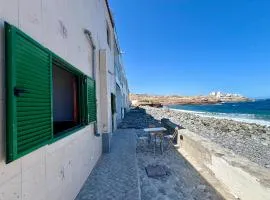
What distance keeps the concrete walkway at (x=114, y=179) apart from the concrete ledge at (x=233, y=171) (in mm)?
1867


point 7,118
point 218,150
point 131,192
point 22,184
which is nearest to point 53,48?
point 7,118

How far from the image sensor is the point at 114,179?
18.4 feet

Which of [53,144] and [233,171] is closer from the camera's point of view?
[53,144]

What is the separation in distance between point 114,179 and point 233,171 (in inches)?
107

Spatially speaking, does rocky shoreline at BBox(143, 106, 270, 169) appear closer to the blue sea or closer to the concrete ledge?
the concrete ledge

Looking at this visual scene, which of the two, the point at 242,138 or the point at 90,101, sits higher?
the point at 90,101

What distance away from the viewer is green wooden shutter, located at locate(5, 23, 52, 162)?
2.16 meters

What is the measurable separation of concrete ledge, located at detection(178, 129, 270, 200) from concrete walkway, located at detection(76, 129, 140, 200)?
1867 millimetres

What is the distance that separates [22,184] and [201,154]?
5.35 metres

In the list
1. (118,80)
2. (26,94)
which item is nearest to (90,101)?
(26,94)

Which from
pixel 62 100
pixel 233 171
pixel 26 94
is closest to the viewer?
pixel 26 94

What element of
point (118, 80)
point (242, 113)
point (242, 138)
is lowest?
point (242, 113)

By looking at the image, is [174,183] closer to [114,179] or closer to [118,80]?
[114,179]

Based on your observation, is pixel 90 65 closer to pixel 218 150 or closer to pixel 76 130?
pixel 76 130
